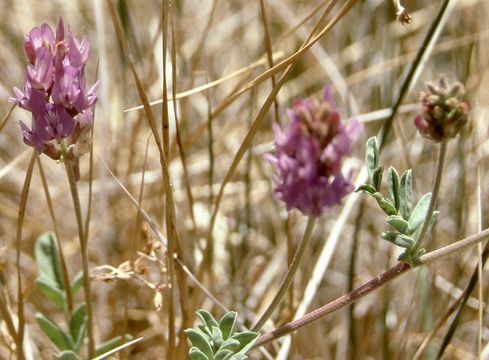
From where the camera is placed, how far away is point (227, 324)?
1.37m

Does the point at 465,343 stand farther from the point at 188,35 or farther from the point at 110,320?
the point at 188,35

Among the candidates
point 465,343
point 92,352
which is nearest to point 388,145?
point 465,343

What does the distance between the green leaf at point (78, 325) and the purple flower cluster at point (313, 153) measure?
860mm

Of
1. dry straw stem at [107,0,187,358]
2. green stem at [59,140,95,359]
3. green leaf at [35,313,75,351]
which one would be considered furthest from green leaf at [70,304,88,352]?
dry straw stem at [107,0,187,358]

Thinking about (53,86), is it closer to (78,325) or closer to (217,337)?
(217,337)

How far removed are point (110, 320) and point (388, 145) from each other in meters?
1.24

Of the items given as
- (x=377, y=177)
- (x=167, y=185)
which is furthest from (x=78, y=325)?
(x=377, y=177)

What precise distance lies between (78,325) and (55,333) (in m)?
0.06

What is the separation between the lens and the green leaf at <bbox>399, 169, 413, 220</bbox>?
4.74ft

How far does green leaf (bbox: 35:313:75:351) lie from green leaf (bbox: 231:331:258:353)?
1.83 feet

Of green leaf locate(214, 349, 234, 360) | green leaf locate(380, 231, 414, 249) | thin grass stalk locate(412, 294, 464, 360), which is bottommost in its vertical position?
thin grass stalk locate(412, 294, 464, 360)

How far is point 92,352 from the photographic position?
5.34 ft

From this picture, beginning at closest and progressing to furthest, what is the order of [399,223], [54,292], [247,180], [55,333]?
[399,223] < [55,333] < [54,292] < [247,180]

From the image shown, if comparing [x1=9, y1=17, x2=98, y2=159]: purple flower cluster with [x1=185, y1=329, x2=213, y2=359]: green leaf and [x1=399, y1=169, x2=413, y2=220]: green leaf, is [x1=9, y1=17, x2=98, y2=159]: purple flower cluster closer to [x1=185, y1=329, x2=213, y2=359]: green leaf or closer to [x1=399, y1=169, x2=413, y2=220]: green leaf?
[x1=185, y1=329, x2=213, y2=359]: green leaf
